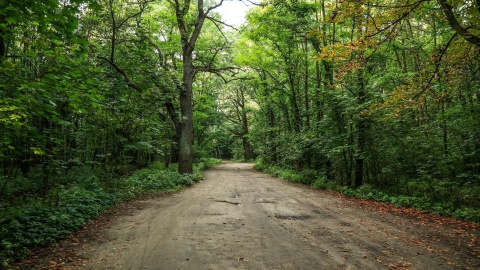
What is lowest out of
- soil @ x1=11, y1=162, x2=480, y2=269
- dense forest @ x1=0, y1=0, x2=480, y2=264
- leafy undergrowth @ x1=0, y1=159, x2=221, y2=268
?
soil @ x1=11, y1=162, x2=480, y2=269

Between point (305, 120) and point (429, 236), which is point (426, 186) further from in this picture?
point (305, 120)

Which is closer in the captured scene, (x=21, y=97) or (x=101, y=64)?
(x=21, y=97)

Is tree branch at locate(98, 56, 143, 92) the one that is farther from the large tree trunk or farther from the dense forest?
the large tree trunk

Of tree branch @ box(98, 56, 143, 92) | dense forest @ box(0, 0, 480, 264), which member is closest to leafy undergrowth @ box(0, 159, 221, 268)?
dense forest @ box(0, 0, 480, 264)

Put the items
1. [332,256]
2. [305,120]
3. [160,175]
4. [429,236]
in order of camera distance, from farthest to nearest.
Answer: [305,120] < [160,175] < [429,236] < [332,256]

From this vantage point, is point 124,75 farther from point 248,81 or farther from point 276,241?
point 248,81

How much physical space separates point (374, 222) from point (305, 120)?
13.2 m

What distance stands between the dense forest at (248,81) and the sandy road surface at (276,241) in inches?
59.8

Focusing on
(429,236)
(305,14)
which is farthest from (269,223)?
(305,14)

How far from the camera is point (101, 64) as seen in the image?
40.4 ft

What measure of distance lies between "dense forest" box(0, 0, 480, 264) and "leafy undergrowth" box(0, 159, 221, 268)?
0.14 feet

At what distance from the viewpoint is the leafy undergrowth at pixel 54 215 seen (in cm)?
486

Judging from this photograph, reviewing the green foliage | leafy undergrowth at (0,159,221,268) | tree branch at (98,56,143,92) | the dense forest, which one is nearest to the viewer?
leafy undergrowth at (0,159,221,268)

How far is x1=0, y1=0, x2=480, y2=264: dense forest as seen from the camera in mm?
5488
